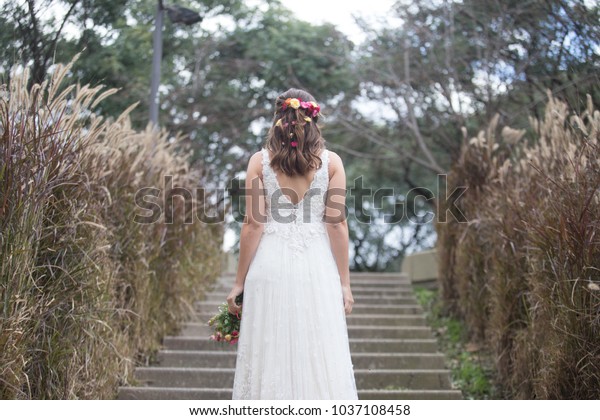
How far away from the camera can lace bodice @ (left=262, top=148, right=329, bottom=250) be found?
12.4 ft

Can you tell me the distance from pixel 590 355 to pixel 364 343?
277cm

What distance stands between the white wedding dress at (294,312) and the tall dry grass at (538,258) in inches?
50.8

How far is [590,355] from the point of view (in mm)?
3953

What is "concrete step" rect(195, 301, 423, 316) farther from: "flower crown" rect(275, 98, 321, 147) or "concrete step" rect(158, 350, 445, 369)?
"flower crown" rect(275, 98, 321, 147)

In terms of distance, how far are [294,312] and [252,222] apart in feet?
1.70

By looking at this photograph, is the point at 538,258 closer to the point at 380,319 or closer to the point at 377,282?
the point at 380,319

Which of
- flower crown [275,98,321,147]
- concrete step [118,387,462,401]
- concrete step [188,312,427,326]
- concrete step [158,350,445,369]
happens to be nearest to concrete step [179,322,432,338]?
concrete step [188,312,427,326]

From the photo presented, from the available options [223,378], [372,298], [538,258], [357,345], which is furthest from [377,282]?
[538,258]

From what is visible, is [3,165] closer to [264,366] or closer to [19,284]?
[19,284]

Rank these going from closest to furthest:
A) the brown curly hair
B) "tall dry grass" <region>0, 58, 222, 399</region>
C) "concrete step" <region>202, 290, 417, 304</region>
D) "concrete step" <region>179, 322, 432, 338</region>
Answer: "tall dry grass" <region>0, 58, 222, 399</region> → the brown curly hair → "concrete step" <region>179, 322, 432, 338</region> → "concrete step" <region>202, 290, 417, 304</region>

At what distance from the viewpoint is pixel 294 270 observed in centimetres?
371

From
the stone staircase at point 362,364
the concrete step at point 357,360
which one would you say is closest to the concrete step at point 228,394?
the stone staircase at point 362,364

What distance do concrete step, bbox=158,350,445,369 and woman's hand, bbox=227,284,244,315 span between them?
2.36 meters
